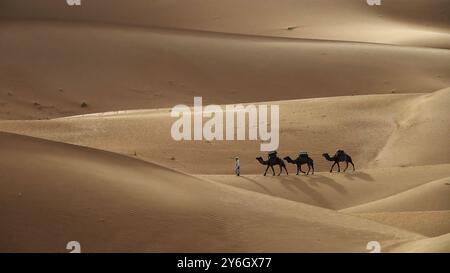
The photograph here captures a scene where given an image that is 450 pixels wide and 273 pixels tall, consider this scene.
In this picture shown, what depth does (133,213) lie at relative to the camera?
1177cm

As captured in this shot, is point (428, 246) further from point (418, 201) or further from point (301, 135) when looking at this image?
point (301, 135)

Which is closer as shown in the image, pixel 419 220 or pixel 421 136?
pixel 419 220

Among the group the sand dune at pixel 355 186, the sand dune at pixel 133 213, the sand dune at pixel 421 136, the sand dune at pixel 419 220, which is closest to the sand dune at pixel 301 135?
the sand dune at pixel 421 136

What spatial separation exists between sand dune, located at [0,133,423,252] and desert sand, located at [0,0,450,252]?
0.03 meters

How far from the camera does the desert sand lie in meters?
11.8

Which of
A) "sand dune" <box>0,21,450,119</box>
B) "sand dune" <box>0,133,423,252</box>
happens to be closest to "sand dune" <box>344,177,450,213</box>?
"sand dune" <box>0,133,423,252</box>

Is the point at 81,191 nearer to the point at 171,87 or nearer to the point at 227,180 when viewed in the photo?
the point at 227,180

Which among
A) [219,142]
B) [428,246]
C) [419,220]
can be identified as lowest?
[428,246]

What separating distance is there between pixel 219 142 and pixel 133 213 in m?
12.5

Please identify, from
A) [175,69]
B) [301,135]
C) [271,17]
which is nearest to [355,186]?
[301,135]

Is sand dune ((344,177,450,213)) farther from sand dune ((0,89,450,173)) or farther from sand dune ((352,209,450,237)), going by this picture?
sand dune ((0,89,450,173))

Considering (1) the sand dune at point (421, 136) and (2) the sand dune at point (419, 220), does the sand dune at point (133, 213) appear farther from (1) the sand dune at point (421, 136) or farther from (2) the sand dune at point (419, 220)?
(1) the sand dune at point (421, 136)
